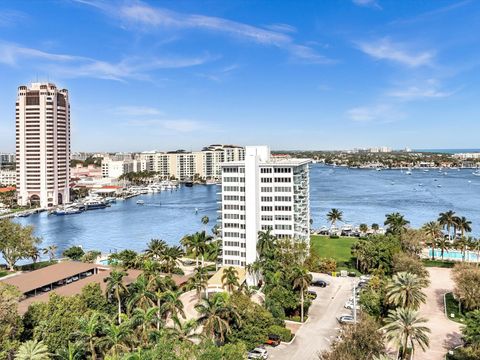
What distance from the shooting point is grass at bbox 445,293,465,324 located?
46.3 metres

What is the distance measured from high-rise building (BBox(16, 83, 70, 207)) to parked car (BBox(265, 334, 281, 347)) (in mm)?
145823

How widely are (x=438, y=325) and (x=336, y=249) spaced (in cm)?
3890

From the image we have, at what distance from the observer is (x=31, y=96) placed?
162 m

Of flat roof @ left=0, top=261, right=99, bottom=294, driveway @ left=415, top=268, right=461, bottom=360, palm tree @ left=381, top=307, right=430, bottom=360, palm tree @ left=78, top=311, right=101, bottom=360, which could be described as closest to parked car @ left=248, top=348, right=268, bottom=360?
palm tree @ left=381, top=307, right=430, bottom=360

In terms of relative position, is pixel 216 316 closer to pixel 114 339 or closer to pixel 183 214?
pixel 114 339

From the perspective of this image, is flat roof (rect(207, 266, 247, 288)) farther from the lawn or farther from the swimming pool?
the swimming pool

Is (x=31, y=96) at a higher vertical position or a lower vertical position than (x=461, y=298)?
higher

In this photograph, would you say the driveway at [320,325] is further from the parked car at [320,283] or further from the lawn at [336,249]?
the lawn at [336,249]

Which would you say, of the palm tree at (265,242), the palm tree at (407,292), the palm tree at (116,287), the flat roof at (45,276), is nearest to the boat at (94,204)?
the flat roof at (45,276)

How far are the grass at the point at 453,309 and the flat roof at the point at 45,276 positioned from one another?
156ft

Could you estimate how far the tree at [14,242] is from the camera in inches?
2726

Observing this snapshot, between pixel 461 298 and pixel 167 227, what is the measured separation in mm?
87553

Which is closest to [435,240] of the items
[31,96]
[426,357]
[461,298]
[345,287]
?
[345,287]

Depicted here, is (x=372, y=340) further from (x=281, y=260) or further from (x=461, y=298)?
(x=281, y=260)
